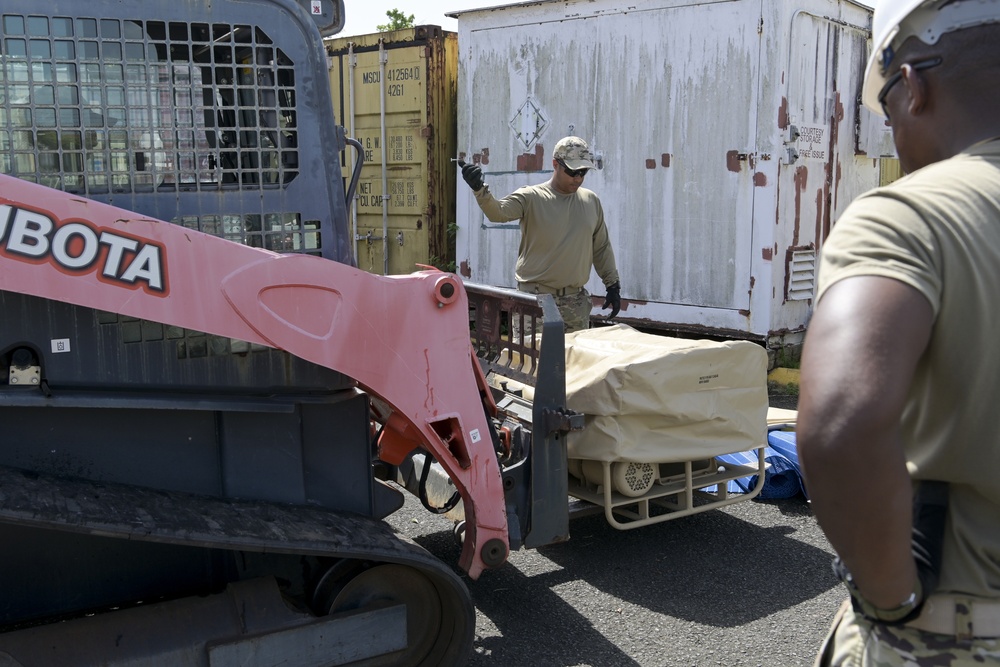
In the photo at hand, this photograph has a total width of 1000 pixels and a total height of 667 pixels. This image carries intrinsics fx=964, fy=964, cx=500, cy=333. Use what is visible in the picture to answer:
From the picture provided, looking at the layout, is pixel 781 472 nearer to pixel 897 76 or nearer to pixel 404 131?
pixel 897 76

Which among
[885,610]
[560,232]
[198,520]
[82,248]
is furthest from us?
[560,232]

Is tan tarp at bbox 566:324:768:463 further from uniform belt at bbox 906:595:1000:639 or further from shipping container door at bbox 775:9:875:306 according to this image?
shipping container door at bbox 775:9:875:306

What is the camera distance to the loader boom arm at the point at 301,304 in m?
2.42

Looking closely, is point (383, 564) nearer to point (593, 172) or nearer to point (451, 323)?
point (451, 323)

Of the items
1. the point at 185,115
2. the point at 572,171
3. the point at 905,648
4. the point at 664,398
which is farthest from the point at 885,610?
the point at 572,171

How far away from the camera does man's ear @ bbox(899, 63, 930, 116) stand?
1.41 m

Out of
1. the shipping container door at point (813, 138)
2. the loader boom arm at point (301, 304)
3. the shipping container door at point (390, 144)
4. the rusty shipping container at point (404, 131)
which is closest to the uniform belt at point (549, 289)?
the loader boom arm at point (301, 304)

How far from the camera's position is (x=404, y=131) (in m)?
10.3

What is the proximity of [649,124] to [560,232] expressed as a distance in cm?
302

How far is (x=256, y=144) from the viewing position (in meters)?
2.85

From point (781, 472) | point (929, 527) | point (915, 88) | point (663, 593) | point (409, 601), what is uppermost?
point (915, 88)

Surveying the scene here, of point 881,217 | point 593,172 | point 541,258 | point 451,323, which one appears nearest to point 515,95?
point 593,172

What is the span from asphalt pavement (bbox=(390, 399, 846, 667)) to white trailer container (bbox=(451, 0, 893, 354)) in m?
3.38

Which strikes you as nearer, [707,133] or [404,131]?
[707,133]
